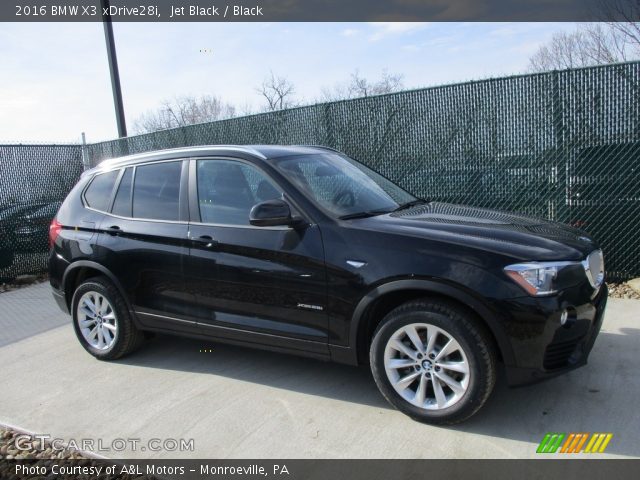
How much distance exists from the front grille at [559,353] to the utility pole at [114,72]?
9.82 meters

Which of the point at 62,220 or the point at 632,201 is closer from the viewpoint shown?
the point at 62,220

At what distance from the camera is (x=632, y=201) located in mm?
5730

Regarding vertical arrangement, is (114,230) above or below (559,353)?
above

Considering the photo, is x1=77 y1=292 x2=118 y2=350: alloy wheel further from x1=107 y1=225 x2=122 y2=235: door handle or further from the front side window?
the front side window

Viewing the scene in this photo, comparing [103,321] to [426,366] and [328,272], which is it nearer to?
[328,272]

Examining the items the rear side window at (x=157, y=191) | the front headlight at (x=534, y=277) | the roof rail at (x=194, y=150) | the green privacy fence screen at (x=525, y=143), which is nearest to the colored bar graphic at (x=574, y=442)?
the front headlight at (x=534, y=277)

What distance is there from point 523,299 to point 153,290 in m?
2.89

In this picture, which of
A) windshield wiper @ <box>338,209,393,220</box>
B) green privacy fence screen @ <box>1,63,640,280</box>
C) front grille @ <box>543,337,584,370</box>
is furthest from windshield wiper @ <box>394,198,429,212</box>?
green privacy fence screen @ <box>1,63,640,280</box>

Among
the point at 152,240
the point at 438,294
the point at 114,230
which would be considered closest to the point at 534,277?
the point at 438,294

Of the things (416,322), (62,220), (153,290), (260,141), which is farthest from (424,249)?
(260,141)

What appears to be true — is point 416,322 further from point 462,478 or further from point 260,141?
point 260,141

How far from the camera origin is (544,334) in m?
2.97

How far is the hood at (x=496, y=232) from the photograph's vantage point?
123 inches

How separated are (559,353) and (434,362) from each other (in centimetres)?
74
